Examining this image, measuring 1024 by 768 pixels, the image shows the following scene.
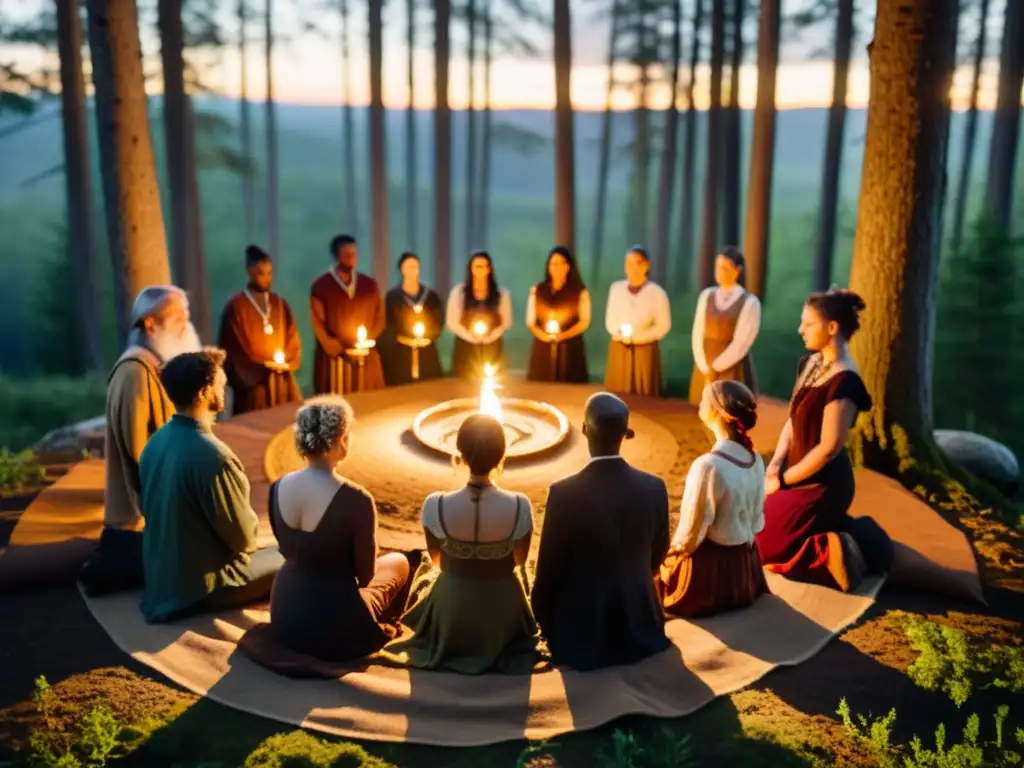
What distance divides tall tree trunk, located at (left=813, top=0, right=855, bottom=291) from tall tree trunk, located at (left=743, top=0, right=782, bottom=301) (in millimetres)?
3257

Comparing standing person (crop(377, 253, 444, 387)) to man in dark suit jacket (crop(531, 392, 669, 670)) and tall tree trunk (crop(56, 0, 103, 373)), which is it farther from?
tall tree trunk (crop(56, 0, 103, 373))

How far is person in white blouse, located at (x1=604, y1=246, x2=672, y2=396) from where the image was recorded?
396 inches

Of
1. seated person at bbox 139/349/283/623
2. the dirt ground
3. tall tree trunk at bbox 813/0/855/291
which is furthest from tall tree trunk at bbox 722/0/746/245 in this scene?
seated person at bbox 139/349/283/623

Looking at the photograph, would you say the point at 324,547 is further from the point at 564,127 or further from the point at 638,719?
the point at 564,127

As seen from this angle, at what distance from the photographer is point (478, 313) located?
10.6 meters

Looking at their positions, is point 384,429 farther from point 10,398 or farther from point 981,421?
point 10,398

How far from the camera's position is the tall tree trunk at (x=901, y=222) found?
8250mm

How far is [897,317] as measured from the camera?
342 inches

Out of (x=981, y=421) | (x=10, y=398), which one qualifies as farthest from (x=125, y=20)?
(x=981, y=421)

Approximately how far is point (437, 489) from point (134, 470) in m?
2.24

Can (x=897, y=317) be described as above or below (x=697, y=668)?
above

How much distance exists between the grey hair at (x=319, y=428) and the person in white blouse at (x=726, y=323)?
16.5 ft

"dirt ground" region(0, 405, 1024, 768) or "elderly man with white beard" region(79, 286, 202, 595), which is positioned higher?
"elderly man with white beard" region(79, 286, 202, 595)

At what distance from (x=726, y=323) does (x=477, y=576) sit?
5.21 metres
